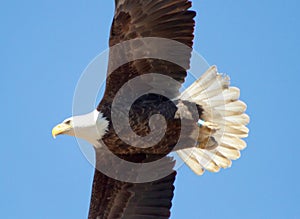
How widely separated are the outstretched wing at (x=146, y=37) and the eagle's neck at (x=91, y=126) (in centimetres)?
26

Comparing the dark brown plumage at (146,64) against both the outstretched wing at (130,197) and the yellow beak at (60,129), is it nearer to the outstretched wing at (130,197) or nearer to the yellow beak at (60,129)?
the outstretched wing at (130,197)

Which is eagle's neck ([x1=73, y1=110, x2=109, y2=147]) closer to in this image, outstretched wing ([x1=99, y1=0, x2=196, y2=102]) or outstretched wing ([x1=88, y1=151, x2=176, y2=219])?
outstretched wing ([x1=99, y1=0, x2=196, y2=102])

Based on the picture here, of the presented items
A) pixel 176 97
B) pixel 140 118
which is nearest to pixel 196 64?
pixel 176 97

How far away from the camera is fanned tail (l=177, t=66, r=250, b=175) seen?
10.6 m

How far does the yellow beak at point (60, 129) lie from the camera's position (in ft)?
32.7

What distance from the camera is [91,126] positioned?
989 cm

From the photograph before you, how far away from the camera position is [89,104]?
10297 millimetres

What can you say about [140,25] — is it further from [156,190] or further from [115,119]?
[156,190]

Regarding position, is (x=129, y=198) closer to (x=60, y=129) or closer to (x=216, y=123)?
(x=60, y=129)

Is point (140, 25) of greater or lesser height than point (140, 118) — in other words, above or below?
above

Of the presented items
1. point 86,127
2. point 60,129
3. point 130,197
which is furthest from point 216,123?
point 60,129

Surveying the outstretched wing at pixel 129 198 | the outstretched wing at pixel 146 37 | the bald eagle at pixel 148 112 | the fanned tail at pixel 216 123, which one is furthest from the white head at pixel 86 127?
the fanned tail at pixel 216 123

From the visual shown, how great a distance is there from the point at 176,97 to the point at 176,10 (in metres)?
1.17

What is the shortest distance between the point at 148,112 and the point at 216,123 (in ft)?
4.76
